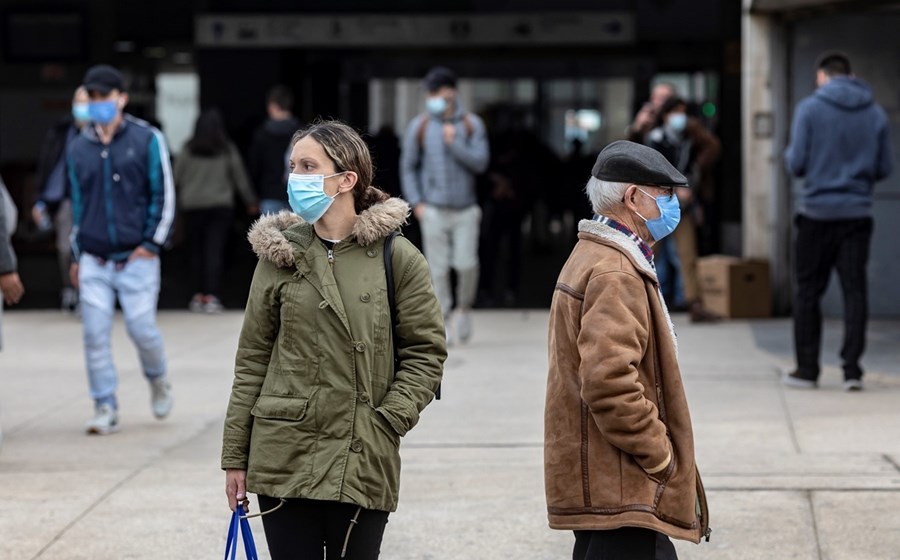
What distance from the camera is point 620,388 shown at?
3418mm

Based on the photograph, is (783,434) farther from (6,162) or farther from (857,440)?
(6,162)

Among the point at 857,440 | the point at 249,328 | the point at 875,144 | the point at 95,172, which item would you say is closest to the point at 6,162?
the point at 95,172

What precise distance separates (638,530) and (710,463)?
3.14m

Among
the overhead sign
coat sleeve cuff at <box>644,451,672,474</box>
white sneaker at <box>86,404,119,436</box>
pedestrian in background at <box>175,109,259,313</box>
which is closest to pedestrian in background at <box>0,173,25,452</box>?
white sneaker at <box>86,404,119,436</box>

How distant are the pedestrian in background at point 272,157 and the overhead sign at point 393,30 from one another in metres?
1.27

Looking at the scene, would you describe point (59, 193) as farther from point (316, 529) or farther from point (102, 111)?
point (316, 529)

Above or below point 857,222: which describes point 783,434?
below

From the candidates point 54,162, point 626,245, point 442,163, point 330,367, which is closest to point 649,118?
point 442,163

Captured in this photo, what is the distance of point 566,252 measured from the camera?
1400 centimetres

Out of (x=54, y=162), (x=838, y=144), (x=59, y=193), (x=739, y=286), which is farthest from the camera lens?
(x=739, y=286)

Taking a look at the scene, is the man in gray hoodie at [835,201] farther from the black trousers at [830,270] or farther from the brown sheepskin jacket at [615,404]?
the brown sheepskin jacket at [615,404]

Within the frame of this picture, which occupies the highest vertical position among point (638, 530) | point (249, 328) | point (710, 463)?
point (249, 328)

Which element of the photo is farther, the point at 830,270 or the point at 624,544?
the point at 830,270

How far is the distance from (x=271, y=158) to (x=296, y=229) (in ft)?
28.6
